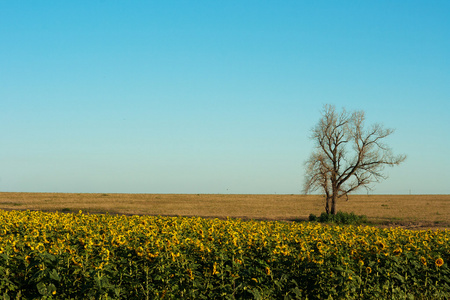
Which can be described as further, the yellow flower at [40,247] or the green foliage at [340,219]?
the green foliage at [340,219]

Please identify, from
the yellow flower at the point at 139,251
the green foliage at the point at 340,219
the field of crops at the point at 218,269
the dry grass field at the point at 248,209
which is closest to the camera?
the field of crops at the point at 218,269

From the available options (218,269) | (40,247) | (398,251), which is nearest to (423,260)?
(398,251)

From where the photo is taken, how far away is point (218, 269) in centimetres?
825

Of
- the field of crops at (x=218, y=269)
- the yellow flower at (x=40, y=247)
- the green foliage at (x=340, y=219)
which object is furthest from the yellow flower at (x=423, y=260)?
the green foliage at (x=340, y=219)

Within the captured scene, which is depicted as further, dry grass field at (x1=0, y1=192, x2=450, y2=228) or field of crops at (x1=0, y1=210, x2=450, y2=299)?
Answer: dry grass field at (x1=0, y1=192, x2=450, y2=228)

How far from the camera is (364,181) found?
38875mm

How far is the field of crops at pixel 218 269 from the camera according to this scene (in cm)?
796

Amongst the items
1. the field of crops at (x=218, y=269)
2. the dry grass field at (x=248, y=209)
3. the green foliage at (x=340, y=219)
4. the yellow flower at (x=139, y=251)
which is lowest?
the dry grass field at (x=248, y=209)

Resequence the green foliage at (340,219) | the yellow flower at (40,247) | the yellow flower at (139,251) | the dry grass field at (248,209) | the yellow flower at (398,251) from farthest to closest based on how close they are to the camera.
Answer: the dry grass field at (248,209) < the green foliage at (340,219) < the yellow flower at (398,251) < the yellow flower at (40,247) < the yellow flower at (139,251)

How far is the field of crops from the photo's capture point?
7965 millimetres

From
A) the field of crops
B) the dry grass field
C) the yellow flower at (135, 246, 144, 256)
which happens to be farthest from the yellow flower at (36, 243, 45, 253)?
the dry grass field

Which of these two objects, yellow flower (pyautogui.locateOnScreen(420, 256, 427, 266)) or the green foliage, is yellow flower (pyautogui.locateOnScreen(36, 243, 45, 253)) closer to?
yellow flower (pyautogui.locateOnScreen(420, 256, 427, 266))

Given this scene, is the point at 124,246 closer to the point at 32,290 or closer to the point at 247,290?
the point at 32,290

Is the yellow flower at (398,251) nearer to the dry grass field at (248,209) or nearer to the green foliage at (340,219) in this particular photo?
the dry grass field at (248,209)
